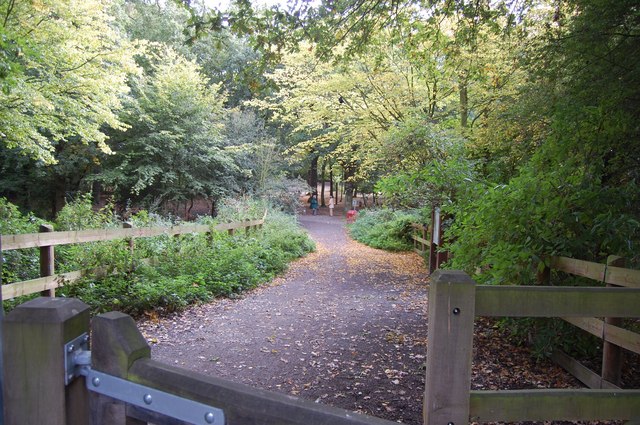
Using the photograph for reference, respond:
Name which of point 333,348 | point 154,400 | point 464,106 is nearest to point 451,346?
point 154,400

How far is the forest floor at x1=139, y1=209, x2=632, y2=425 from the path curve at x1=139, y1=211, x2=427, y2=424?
11 mm

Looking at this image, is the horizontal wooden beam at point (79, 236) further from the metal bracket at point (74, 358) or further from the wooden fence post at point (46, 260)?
the metal bracket at point (74, 358)

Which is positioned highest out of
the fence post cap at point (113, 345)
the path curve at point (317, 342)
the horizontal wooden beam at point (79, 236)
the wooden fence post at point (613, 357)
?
the fence post cap at point (113, 345)

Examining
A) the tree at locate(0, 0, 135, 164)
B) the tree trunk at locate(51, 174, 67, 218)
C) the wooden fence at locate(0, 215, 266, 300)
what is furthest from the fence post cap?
the tree trunk at locate(51, 174, 67, 218)

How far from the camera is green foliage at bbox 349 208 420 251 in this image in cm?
1641

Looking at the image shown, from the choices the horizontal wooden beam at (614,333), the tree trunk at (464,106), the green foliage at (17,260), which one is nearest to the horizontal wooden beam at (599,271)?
the horizontal wooden beam at (614,333)

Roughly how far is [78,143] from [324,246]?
1253 centimetres

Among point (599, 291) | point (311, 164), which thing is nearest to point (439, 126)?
point (599, 291)

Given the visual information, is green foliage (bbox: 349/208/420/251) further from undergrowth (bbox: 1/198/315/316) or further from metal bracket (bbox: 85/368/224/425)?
metal bracket (bbox: 85/368/224/425)

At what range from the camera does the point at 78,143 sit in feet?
64.5

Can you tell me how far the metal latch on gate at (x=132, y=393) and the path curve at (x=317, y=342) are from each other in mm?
2819

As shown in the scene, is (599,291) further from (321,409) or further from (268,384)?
(268,384)

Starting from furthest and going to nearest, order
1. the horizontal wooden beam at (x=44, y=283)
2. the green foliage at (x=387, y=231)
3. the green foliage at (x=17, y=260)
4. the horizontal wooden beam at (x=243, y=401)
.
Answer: the green foliage at (x=387, y=231) → the green foliage at (x=17, y=260) → the horizontal wooden beam at (x=44, y=283) → the horizontal wooden beam at (x=243, y=401)

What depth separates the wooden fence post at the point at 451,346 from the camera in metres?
1.71
